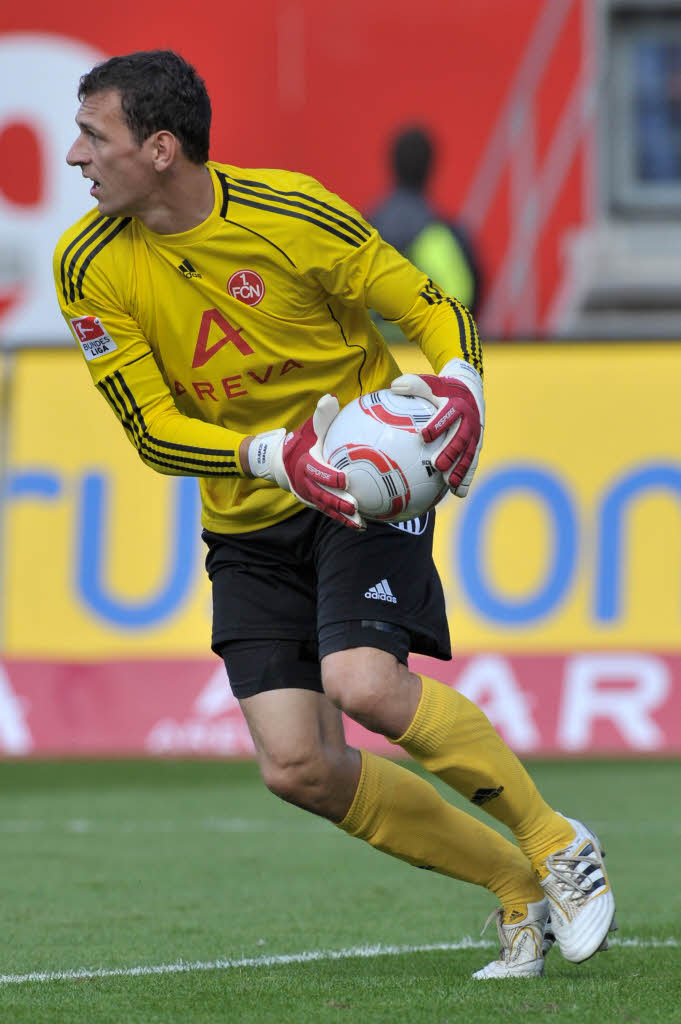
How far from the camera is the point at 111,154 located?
4.22m

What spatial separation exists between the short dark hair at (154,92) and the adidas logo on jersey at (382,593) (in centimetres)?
108

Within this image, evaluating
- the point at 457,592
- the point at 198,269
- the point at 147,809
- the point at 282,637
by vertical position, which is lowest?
the point at 147,809

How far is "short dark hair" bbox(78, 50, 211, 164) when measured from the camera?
4.22 metres

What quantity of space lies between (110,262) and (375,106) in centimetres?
994

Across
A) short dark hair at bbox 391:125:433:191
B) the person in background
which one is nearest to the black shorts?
the person in background

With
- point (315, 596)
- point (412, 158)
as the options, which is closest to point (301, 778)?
point (315, 596)

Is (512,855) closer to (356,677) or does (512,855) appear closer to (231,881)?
(356,677)

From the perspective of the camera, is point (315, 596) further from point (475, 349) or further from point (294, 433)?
point (475, 349)

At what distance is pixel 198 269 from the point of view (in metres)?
4.33

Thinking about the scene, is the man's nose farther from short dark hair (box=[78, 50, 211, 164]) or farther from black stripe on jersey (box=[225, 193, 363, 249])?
black stripe on jersey (box=[225, 193, 363, 249])

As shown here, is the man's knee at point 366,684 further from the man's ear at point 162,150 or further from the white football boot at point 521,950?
the man's ear at point 162,150

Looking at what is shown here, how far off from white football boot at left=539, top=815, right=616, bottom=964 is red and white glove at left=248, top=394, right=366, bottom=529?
913 millimetres

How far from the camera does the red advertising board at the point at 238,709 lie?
869 cm

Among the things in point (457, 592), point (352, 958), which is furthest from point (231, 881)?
point (457, 592)
